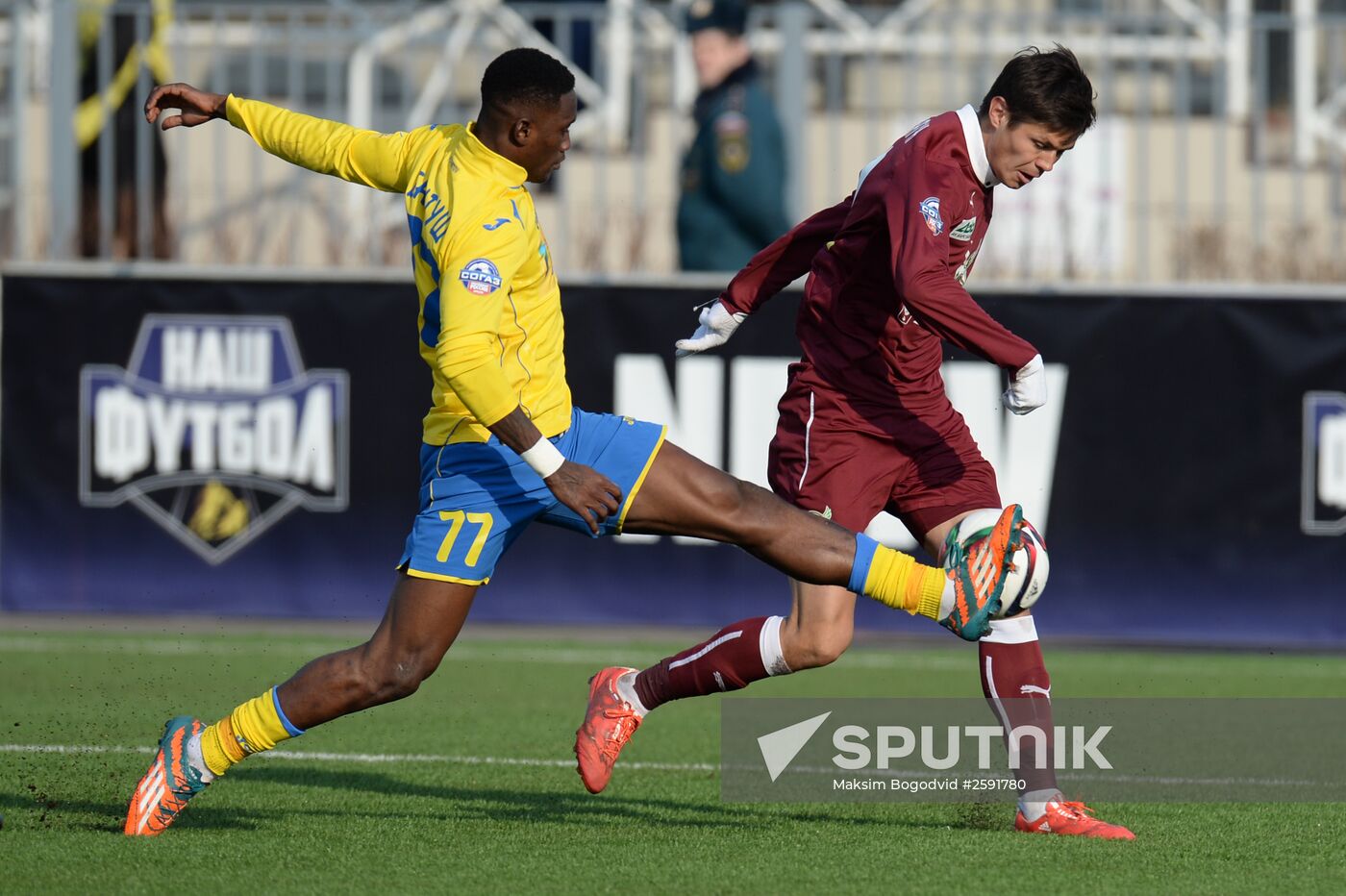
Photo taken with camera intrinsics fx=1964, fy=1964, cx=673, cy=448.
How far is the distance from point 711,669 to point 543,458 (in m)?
1.14

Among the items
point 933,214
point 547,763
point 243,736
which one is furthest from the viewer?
point 547,763

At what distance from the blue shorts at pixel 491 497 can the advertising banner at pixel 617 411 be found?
4.38 m

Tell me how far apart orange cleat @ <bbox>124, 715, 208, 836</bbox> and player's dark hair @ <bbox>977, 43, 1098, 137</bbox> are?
2914 millimetres

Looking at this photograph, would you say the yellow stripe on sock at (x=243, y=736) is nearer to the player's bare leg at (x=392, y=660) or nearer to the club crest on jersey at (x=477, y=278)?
the player's bare leg at (x=392, y=660)

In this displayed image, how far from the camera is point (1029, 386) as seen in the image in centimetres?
533

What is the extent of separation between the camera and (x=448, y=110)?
35.0ft

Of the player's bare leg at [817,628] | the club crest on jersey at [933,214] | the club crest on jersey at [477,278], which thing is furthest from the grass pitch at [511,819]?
the club crest on jersey at [933,214]

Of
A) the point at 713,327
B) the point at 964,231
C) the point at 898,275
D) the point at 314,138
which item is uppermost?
the point at 314,138

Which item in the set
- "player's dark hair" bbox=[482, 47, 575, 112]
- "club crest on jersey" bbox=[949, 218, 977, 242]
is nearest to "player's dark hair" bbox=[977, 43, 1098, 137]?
"club crest on jersey" bbox=[949, 218, 977, 242]

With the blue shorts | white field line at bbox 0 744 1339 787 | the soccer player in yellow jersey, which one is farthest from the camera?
white field line at bbox 0 744 1339 787

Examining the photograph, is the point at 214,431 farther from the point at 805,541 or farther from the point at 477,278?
the point at 805,541

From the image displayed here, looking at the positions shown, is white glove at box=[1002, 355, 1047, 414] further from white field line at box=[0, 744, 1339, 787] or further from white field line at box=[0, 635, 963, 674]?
white field line at box=[0, 635, 963, 674]

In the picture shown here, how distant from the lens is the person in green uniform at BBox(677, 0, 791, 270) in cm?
1020

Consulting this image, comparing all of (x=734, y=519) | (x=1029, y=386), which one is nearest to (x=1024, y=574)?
(x=1029, y=386)
